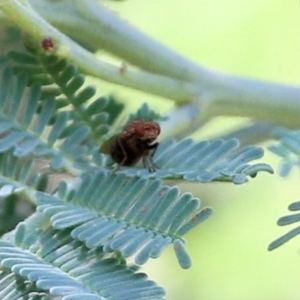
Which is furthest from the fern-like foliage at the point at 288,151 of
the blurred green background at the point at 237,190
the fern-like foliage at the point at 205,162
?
the blurred green background at the point at 237,190

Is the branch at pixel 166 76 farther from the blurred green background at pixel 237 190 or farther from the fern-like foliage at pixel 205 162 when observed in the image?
the blurred green background at pixel 237 190

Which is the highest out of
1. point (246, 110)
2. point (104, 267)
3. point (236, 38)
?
point (236, 38)

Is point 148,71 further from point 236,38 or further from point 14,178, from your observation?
point 236,38

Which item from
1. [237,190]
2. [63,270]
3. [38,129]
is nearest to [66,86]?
[38,129]

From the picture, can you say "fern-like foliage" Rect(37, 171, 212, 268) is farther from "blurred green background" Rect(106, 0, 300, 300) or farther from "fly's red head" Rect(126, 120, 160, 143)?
"blurred green background" Rect(106, 0, 300, 300)

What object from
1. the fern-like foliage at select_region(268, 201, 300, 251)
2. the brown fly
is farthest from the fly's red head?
the fern-like foliage at select_region(268, 201, 300, 251)

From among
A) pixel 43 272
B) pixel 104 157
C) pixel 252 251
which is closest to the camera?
pixel 43 272

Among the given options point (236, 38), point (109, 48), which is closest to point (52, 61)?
point (109, 48)
